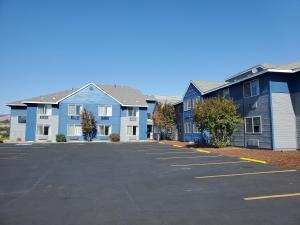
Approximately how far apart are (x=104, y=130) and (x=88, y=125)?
3141mm

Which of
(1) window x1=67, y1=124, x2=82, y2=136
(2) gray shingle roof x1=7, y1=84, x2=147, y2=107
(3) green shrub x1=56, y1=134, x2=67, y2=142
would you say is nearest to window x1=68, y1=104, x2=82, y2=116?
(1) window x1=67, y1=124, x2=82, y2=136

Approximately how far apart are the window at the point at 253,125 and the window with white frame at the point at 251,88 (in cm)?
223

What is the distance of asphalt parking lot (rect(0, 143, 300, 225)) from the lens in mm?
5980

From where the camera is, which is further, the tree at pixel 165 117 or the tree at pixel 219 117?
the tree at pixel 165 117

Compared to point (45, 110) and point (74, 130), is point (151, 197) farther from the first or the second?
point (45, 110)

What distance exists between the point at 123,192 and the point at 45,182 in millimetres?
3697

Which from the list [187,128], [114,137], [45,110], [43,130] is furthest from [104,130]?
[187,128]

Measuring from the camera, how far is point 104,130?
42.1 m

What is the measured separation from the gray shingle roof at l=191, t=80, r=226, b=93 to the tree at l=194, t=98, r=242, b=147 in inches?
330

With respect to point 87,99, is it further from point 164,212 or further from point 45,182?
point 164,212

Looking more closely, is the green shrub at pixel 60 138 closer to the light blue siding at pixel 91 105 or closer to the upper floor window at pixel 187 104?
the light blue siding at pixel 91 105

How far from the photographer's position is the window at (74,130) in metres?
40.7

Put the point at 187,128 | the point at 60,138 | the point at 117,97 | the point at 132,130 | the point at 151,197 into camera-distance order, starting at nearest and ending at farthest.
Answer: the point at 151,197 → the point at 187,128 → the point at 60,138 → the point at 132,130 → the point at 117,97

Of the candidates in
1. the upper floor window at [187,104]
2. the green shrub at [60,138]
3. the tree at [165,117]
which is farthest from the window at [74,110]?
the upper floor window at [187,104]
